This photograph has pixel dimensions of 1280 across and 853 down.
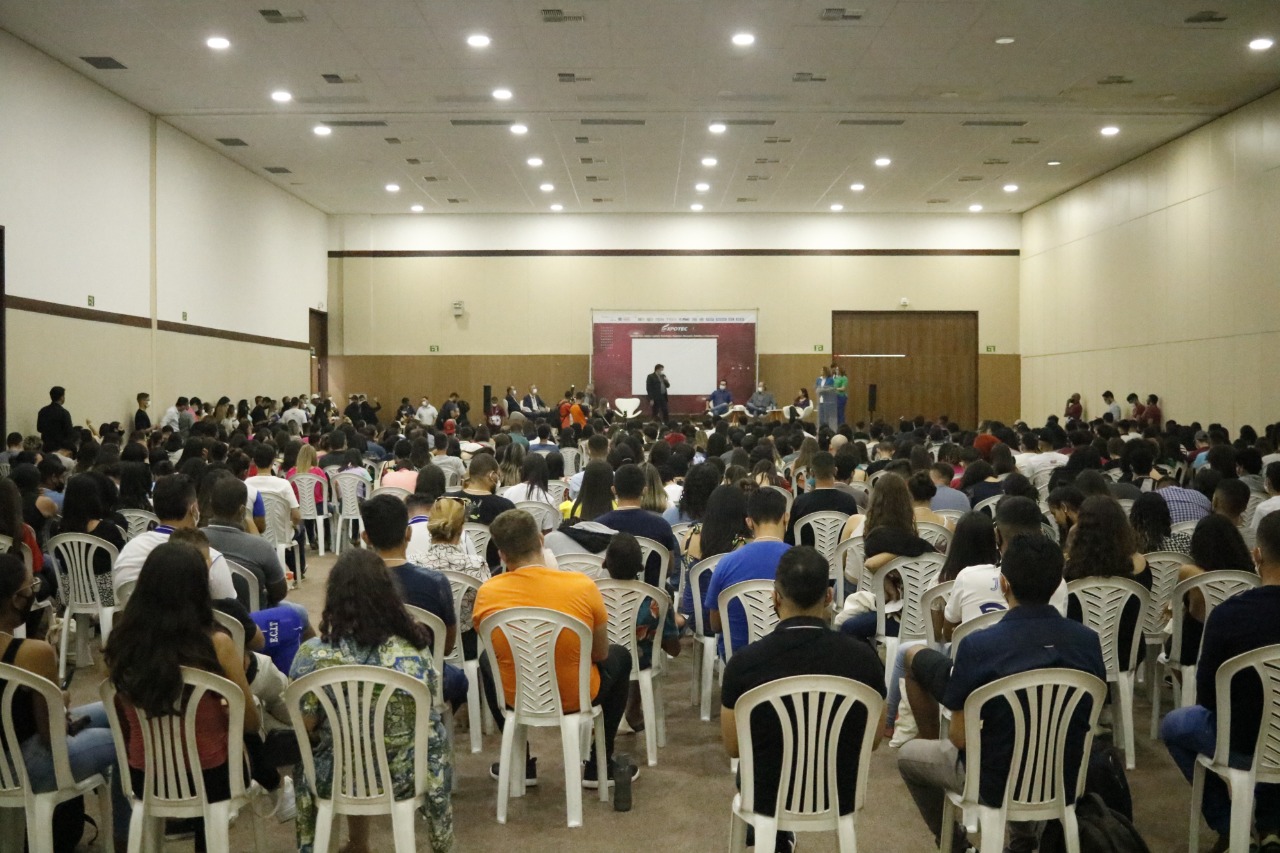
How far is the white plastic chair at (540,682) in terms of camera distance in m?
3.77

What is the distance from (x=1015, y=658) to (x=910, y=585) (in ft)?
6.60

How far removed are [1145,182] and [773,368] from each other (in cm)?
858

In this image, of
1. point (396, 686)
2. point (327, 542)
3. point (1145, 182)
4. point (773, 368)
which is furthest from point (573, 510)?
point (773, 368)

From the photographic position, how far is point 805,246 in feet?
76.9

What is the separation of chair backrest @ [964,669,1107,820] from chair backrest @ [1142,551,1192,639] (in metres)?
2.29

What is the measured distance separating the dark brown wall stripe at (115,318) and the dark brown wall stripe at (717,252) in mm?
5237

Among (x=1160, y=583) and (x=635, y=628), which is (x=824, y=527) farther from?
(x=635, y=628)

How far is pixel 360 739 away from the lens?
9.86ft

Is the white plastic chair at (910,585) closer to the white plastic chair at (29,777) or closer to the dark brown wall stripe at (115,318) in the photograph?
the white plastic chair at (29,777)

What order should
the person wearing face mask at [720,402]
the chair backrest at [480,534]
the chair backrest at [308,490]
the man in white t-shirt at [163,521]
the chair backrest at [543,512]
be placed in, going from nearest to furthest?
the man in white t-shirt at [163,521] < the chair backrest at [480,534] < the chair backrest at [543,512] < the chair backrest at [308,490] < the person wearing face mask at [720,402]

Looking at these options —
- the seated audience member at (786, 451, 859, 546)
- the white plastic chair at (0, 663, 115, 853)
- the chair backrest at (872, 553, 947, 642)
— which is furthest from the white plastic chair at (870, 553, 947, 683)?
the white plastic chair at (0, 663, 115, 853)

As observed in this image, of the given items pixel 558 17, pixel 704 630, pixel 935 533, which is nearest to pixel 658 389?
pixel 558 17

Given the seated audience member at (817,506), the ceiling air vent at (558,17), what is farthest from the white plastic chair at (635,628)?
the ceiling air vent at (558,17)

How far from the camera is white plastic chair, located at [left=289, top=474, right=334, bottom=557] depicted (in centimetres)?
940
